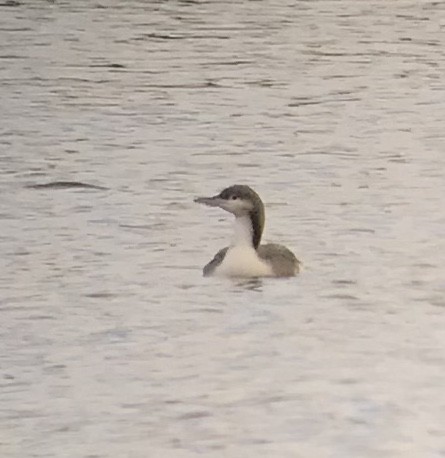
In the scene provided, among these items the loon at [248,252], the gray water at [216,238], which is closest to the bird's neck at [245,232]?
the loon at [248,252]

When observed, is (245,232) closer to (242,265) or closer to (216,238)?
(242,265)

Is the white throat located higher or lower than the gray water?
higher

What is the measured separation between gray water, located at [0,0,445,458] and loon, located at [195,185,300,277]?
0.04m

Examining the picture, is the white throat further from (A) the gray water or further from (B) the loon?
(A) the gray water

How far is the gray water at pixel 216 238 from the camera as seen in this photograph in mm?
2771

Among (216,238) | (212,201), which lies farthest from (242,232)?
(216,238)

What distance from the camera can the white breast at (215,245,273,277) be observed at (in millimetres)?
3670

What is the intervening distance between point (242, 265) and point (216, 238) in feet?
1.00

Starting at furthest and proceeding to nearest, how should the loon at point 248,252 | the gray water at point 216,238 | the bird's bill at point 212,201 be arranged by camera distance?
the bird's bill at point 212,201 → the loon at point 248,252 → the gray water at point 216,238

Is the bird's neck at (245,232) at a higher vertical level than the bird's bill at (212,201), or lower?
lower

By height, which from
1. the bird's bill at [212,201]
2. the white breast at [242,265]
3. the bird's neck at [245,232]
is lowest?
the white breast at [242,265]

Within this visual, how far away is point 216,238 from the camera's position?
157 inches

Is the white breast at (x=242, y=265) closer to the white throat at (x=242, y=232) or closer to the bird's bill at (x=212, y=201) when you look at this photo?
the white throat at (x=242, y=232)

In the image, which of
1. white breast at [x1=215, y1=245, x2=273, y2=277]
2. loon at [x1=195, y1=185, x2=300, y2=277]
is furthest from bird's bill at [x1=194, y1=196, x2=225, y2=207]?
white breast at [x1=215, y1=245, x2=273, y2=277]
